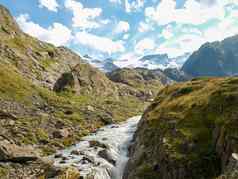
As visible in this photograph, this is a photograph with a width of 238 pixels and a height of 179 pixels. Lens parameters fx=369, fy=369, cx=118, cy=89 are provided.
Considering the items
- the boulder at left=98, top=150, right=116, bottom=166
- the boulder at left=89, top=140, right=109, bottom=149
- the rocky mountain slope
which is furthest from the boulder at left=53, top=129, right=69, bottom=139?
the boulder at left=98, top=150, right=116, bottom=166

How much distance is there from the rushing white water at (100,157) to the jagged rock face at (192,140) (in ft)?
21.3

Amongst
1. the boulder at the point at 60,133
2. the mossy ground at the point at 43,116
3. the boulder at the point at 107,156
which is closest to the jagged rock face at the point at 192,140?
the boulder at the point at 107,156

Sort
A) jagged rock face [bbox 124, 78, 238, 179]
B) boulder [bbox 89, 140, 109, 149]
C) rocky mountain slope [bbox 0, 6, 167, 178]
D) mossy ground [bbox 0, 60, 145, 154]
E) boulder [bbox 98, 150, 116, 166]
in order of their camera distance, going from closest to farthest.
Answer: jagged rock face [bbox 124, 78, 238, 179] → rocky mountain slope [bbox 0, 6, 167, 178] → boulder [bbox 98, 150, 116, 166] → boulder [bbox 89, 140, 109, 149] → mossy ground [bbox 0, 60, 145, 154]

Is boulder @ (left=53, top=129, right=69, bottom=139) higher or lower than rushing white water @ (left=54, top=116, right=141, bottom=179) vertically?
higher

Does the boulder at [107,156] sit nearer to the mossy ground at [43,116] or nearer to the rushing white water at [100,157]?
the rushing white water at [100,157]

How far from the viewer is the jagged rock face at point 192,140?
45.8 m

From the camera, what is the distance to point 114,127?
11256cm

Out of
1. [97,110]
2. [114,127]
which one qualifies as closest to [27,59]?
[97,110]

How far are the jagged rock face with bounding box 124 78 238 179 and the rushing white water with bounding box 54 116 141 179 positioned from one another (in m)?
6.49

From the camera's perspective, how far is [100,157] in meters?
71.2

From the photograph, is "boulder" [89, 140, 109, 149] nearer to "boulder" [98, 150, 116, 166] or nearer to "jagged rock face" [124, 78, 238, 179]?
"boulder" [98, 150, 116, 166]

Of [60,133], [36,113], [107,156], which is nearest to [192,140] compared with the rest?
[107,156]

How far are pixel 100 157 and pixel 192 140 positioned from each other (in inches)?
959

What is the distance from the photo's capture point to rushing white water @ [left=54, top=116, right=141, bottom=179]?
63.1 meters
